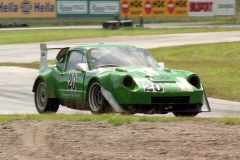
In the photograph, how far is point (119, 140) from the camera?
7062mm

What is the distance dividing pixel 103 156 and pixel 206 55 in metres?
19.0

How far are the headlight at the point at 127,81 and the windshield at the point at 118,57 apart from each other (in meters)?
0.98

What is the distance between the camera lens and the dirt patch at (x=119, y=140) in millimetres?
6500

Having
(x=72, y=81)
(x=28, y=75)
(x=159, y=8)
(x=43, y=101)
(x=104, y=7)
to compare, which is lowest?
(x=159, y=8)

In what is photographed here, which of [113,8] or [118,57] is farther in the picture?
[113,8]

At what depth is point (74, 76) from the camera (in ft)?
36.8

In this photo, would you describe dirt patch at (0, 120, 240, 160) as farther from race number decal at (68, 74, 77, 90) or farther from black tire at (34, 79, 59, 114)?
black tire at (34, 79, 59, 114)

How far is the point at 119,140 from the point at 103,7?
47639mm

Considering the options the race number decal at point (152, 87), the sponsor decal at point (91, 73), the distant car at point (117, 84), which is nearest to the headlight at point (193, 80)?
the distant car at point (117, 84)

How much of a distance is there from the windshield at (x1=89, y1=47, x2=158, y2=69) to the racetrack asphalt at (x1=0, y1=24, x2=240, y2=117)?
1.35m

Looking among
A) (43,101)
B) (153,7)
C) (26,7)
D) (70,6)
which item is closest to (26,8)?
(26,7)

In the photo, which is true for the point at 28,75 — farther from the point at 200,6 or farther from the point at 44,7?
the point at 200,6

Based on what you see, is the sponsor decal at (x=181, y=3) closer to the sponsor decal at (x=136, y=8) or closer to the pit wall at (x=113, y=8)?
the pit wall at (x=113, y=8)

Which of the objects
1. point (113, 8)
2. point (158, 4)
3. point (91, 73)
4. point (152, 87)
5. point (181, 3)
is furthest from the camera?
point (181, 3)
